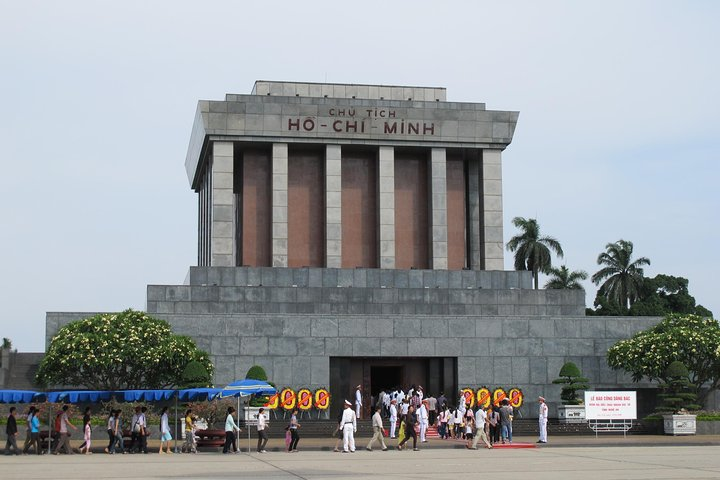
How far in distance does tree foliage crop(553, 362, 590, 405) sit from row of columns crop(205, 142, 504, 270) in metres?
11.0

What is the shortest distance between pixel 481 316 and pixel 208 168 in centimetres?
2026

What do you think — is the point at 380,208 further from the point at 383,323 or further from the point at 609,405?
the point at 609,405

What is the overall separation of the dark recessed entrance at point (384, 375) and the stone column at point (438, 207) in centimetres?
787

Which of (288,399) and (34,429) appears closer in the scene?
(34,429)

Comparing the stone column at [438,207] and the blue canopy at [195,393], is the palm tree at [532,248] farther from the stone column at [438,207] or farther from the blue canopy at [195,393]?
the blue canopy at [195,393]

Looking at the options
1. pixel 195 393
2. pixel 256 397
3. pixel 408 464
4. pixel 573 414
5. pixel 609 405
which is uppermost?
pixel 195 393

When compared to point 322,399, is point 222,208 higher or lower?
higher

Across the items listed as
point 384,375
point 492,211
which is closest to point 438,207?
point 492,211

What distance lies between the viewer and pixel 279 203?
60500 millimetres

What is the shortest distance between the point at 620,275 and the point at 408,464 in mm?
79961

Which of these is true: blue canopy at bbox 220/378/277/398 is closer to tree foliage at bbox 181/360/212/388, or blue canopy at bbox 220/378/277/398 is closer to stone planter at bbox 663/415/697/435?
tree foliage at bbox 181/360/212/388

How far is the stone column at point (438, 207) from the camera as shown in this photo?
61.2 meters

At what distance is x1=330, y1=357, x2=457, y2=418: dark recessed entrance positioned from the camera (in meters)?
53.2

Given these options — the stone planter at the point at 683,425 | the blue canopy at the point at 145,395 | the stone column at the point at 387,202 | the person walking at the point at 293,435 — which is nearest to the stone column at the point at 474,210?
the stone column at the point at 387,202
